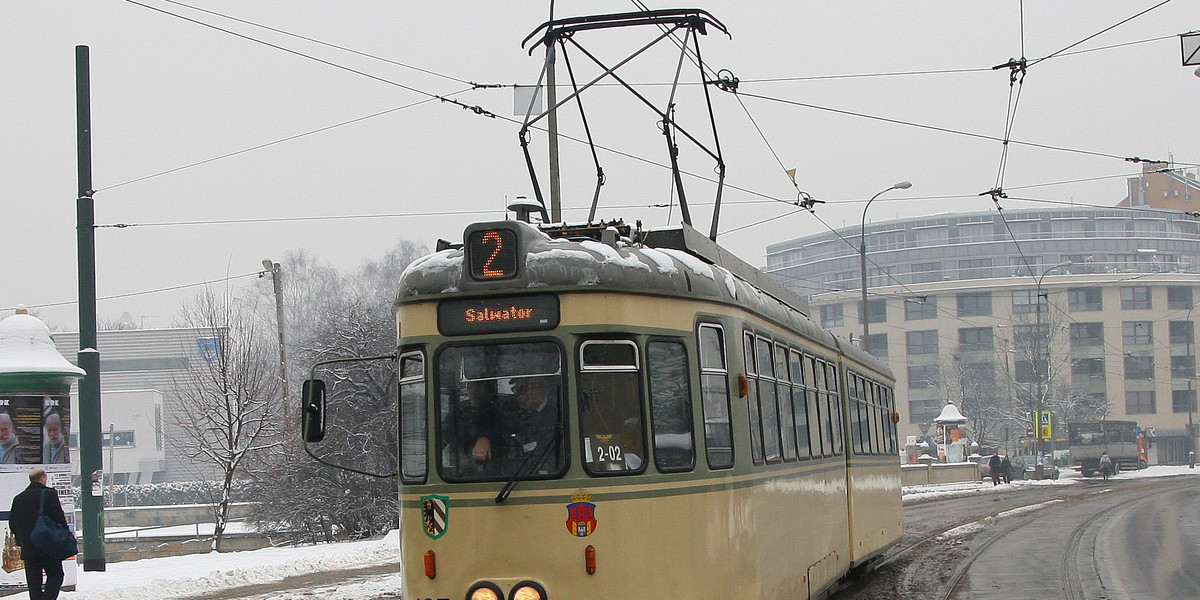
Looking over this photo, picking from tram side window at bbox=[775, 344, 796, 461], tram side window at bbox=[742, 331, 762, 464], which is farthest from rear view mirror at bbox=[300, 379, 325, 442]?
tram side window at bbox=[775, 344, 796, 461]

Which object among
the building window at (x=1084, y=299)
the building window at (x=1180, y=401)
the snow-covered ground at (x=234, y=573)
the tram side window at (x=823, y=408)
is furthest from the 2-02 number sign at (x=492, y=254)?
the building window at (x=1180, y=401)

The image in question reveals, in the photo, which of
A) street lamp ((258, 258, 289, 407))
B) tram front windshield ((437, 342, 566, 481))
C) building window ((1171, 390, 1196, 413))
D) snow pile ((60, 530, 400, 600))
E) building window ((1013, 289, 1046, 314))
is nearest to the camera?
tram front windshield ((437, 342, 566, 481))

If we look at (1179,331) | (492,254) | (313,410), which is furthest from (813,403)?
(1179,331)

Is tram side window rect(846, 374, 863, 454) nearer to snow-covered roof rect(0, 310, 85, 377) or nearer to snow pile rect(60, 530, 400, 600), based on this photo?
snow pile rect(60, 530, 400, 600)

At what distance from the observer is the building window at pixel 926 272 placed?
103 m

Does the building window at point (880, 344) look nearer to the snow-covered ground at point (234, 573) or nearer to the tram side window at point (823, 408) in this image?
the snow-covered ground at point (234, 573)

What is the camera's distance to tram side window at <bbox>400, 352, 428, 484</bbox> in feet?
25.2

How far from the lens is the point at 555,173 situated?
19.6 m

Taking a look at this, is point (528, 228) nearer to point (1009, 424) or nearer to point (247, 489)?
point (247, 489)

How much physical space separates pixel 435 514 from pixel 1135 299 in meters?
94.4

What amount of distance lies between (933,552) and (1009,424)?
67416 mm

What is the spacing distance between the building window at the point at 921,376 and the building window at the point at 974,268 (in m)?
8.45

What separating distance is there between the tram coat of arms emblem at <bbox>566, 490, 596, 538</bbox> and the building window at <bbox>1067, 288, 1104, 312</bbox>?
92.8 m

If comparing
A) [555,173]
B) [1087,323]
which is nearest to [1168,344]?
[1087,323]
